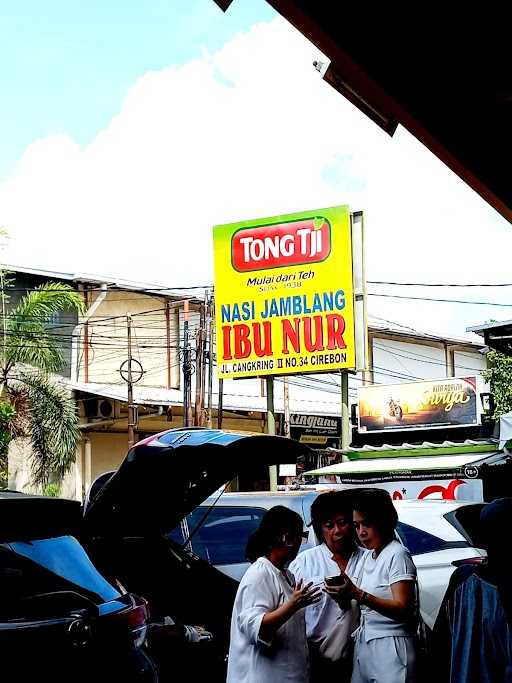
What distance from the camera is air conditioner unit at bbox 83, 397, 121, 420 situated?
31.7m

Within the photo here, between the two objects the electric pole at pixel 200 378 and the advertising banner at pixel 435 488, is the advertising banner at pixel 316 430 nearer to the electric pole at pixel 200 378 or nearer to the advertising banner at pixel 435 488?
the electric pole at pixel 200 378

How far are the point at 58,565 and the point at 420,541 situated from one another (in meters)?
4.95

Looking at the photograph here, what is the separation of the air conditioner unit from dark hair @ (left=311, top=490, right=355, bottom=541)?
1021 inches

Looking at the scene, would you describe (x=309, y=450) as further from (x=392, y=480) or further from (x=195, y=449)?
(x=392, y=480)

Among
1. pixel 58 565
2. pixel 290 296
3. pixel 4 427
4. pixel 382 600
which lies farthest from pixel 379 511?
pixel 290 296

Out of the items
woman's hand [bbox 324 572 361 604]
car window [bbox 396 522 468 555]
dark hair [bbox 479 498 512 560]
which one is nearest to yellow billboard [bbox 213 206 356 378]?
car window [bbox 396 522 468 555]

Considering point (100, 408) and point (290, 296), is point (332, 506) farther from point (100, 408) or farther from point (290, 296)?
point (100, 408)

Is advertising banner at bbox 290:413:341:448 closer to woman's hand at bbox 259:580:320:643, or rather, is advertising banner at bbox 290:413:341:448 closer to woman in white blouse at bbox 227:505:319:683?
woman in white blouse at bbox 227:505:319:683

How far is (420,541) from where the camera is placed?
360 inches

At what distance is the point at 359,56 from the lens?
394 centimetres

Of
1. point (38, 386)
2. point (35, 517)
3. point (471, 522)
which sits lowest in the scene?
point (471, 522)

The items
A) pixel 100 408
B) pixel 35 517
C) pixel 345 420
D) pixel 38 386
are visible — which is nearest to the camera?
pixel 35 517

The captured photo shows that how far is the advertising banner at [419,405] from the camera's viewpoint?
90.8ft

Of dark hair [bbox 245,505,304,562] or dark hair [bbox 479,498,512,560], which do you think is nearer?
dark hair [bbox 479,498,512,560]
